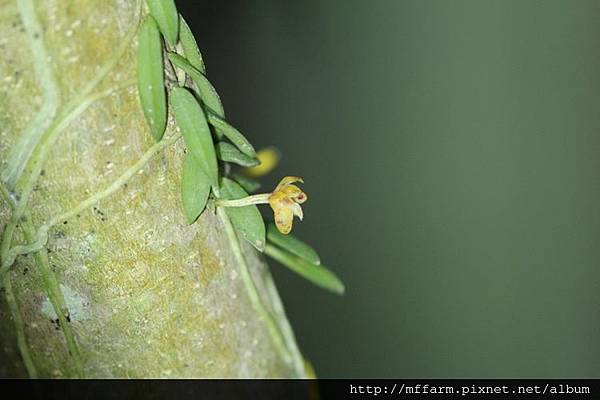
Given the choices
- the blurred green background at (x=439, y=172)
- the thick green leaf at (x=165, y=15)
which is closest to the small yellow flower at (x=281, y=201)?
the thick green leaf at (x=165, y=15)

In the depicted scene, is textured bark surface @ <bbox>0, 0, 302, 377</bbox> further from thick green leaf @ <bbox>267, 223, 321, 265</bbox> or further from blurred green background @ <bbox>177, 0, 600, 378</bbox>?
blurred green background @ <bbox>177, 0, 600, 378</bbox>

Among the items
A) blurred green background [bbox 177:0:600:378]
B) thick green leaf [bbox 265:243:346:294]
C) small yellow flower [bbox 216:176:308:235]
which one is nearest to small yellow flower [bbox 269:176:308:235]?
small yellow flower [bbox 216:176:308:235]

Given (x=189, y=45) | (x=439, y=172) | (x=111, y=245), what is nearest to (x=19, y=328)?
(x=111, y=245)

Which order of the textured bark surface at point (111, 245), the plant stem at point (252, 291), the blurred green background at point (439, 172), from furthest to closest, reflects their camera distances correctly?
1. the blurred green background at point (439, 172)
2. the plant stem at point (252, 291)
3. the textured bark surface at point (111, 245)

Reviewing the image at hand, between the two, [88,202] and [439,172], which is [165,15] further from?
[439,172]

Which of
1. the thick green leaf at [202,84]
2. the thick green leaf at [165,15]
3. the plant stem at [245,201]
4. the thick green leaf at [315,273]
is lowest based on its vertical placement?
the thick green leaf at [315,273]

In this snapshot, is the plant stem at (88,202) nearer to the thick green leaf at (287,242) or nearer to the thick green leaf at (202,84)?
the thick green leaf at (202,84)

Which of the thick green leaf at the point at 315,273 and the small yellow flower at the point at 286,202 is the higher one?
the small yellow flower at the point at 286,202

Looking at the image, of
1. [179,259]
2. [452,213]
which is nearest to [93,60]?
[179,259]
